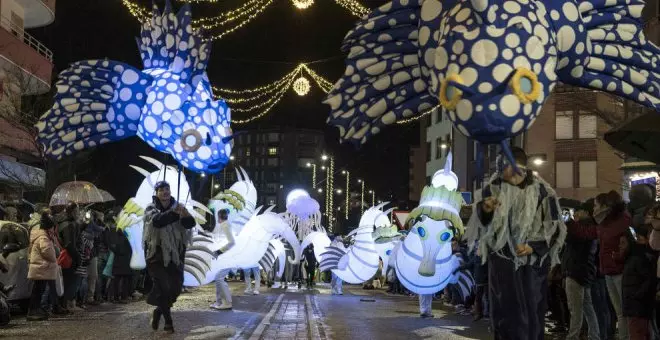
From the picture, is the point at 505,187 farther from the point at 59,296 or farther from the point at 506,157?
the point at 59,296

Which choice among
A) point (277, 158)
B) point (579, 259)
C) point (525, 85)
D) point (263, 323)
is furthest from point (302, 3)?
point (277, 158)

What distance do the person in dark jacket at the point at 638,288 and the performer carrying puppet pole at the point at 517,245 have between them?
10.0 feet

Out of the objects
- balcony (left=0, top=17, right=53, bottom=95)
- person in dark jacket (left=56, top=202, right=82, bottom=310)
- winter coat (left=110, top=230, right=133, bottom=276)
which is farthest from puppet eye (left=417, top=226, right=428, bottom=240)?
balcony (left=0, top=17, right=53, bottom=95)

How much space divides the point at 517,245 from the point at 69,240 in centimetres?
950

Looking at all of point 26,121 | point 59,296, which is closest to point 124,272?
point 59,296

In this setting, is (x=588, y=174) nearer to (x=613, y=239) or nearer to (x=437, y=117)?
(x=437, y=117)

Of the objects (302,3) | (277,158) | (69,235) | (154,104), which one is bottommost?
(69,235)

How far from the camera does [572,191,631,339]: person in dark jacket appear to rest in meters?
9.38

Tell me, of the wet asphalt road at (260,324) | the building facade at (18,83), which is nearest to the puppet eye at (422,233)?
the wet asphalt road at (260,324)

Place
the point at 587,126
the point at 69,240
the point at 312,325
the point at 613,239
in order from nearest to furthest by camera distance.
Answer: the point at 613,239 < the point at 312,325 < the point at 69,240 < the point at 587,126

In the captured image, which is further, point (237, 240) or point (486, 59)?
point (237, 240)

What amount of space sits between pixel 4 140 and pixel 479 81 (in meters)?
28.5

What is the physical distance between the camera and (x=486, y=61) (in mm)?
5867

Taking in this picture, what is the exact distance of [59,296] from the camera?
44.8 feet
